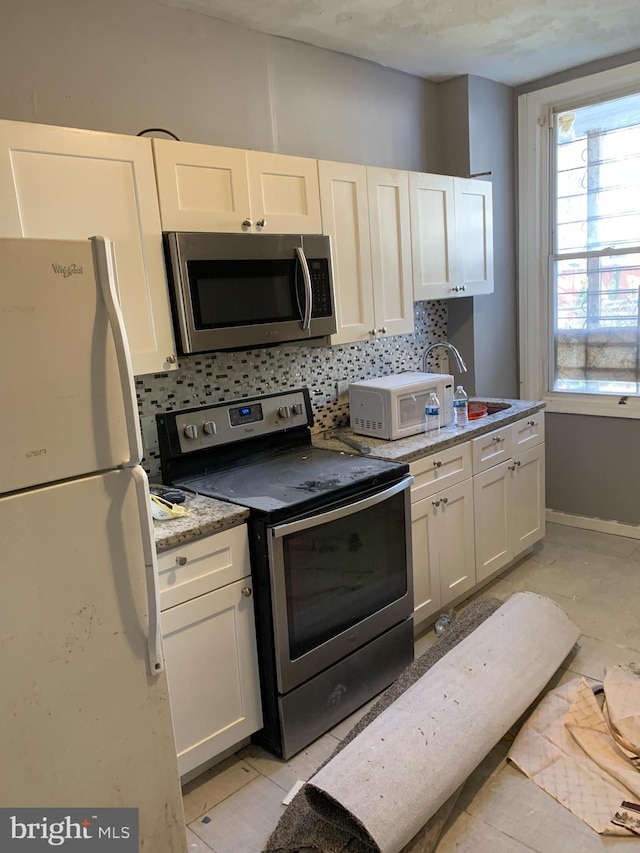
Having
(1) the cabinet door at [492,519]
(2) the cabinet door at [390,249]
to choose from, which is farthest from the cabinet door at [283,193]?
(1) the cabinet door at [492,519]

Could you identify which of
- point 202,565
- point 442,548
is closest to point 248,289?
point 202,565

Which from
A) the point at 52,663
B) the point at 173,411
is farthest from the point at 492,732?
the point at 173,411

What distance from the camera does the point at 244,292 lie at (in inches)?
90.7

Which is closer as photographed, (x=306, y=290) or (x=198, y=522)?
(x=198, y=522)

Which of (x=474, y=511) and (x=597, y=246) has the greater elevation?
(x=597, y=246)

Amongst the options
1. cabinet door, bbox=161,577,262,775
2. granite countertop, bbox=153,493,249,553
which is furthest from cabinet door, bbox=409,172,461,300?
cabinet door, bbox=161,577,262,775

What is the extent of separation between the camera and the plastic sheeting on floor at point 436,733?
1695mm

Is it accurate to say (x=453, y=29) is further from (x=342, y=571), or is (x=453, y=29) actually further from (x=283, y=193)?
(x=342, y=571)

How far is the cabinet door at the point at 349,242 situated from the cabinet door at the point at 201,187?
44 cm

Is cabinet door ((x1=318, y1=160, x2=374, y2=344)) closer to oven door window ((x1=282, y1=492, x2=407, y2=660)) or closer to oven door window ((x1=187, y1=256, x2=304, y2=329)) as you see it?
oven door window ((x1=187, y1=256, x2=304, y2=329))

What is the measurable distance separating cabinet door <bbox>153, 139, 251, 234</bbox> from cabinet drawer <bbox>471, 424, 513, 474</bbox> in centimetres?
149

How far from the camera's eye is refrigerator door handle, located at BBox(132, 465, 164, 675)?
1.50m

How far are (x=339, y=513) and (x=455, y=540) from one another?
0.96 metres

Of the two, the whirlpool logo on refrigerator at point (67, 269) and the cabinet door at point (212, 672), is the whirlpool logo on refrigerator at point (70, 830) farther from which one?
the whirlpool logo on refrigerator at point (67, 269)
